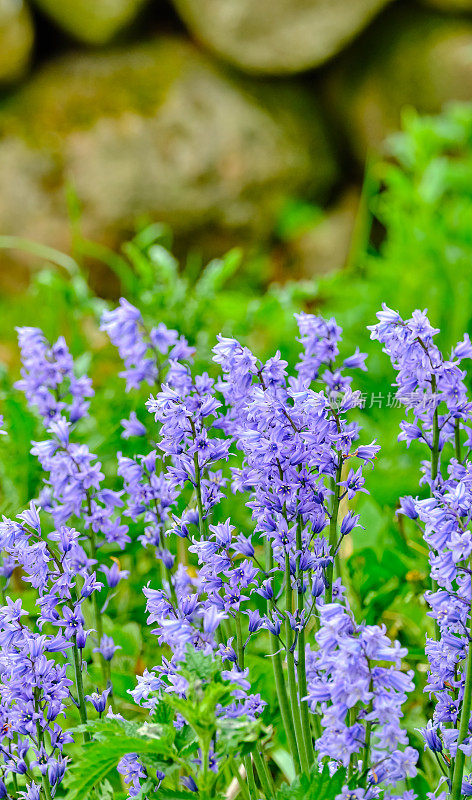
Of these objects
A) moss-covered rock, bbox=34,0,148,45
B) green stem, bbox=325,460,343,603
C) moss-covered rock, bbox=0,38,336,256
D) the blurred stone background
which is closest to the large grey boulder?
the blurred stone background

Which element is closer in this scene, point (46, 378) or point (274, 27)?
point (46, 378)

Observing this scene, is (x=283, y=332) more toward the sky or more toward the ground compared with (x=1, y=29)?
more toward the ground

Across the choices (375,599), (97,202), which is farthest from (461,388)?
(97,202)

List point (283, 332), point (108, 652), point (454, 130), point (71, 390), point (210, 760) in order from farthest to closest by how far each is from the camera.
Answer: point (454, 130) → point (283, 332) → point (71, 390) → point (108, 652) → point (210, 760)

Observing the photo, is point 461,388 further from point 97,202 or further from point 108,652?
point 97,202

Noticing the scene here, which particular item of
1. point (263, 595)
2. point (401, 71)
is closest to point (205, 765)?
point (263, 595)

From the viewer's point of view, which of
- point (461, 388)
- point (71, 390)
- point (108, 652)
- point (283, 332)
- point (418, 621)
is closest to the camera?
point (461, 388)

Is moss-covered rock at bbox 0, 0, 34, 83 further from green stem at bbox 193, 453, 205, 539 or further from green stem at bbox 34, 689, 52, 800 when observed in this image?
green stem at bbox 34, 689, 52, 800

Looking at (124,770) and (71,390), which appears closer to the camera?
(124,770)

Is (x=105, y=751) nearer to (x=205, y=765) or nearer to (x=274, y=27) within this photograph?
(x=205, y=765)
